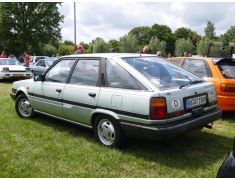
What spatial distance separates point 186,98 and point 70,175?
2013mm

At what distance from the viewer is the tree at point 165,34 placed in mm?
108062

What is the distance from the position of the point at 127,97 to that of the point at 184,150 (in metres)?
1.30

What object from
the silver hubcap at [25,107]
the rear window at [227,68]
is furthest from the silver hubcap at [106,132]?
the rear window at [227,68]

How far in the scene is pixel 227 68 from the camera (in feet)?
23.2

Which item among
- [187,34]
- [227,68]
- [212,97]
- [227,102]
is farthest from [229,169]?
[187,34]

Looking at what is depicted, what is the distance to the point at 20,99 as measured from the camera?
7.14 m

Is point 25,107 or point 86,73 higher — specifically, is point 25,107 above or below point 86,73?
below

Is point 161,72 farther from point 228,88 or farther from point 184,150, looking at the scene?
point 228,88

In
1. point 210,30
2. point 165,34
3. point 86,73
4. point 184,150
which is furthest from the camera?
point 165,34

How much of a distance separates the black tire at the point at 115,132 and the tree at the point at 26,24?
116 ft

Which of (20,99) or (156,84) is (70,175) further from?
(20,99)

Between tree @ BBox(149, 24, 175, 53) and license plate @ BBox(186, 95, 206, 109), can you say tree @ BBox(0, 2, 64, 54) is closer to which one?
license plate @ BBox(186, 95, 206, 109)

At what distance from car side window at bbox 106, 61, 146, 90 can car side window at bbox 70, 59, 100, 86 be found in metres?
0.26

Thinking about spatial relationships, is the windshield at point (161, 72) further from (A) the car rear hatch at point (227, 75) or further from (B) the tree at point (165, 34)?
(B) the tree at point (165, 34)
